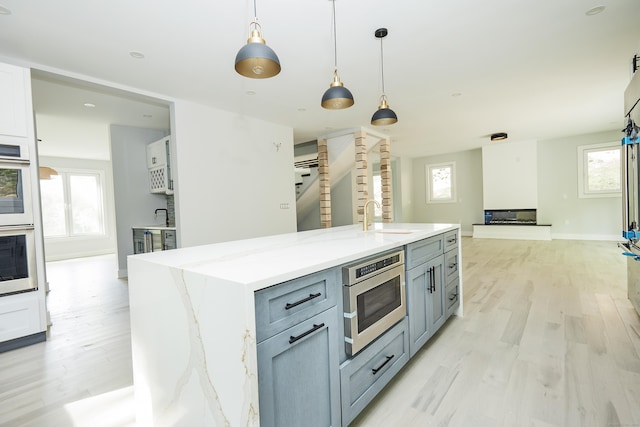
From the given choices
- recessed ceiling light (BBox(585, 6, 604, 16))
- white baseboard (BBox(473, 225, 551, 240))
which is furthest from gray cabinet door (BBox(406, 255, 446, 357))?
white baseboard (BBox(473, 225, 551, 240))

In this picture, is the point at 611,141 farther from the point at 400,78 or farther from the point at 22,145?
the point at 22,145

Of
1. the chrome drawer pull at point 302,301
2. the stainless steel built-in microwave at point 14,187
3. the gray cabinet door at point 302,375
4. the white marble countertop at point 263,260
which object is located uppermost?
the stainless steel built-in microwave at point 14,187

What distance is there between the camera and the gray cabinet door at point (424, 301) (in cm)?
199

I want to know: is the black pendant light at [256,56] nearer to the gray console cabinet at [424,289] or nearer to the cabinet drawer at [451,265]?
the gray console cabinet at [424,289]

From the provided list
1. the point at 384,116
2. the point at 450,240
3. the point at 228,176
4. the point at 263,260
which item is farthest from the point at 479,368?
the point at 228,176

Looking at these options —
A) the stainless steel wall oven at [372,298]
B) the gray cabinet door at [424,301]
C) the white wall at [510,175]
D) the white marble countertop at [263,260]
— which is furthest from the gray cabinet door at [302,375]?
the white wall at [510,175]

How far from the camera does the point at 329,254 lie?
1459 millimetres

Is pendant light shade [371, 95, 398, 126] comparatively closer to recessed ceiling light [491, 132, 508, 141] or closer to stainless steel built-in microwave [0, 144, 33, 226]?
stainless steel built-in microwave [0, 144, 33, 226]

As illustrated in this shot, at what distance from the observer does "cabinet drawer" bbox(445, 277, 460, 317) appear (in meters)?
2.58

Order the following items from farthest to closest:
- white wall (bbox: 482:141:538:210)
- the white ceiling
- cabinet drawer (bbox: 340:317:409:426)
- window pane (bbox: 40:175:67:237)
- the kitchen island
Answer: white wall (bbox: 482:141:538:210)
window pane (bbox: 40:175:67:237)
the white ceiling
cabinet drawer (bbox: 340:317:409:426)
the kitchen island

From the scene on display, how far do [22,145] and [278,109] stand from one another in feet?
9.98

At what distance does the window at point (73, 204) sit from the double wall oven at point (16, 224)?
648 centimetres

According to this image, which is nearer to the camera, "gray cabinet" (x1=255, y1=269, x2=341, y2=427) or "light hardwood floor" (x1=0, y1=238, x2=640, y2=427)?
"gray cabinet" (x1=255, y1=269, x2=341, y2=427)

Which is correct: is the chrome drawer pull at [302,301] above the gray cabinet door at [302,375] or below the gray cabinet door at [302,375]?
above
